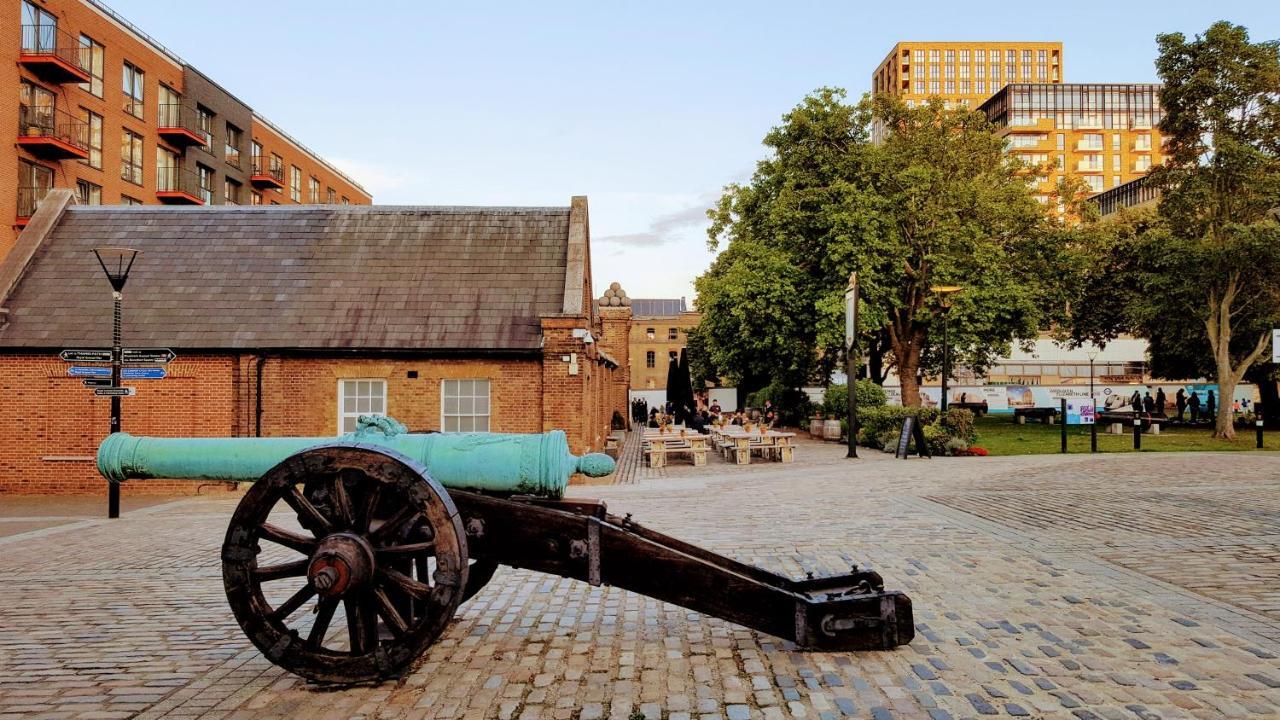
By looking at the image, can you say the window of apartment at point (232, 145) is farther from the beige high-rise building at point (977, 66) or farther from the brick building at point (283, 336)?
the beige high-rise building at point (977, 66)

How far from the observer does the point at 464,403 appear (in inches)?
623

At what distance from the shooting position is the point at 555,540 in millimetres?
4469

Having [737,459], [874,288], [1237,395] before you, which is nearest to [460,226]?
[737,459]

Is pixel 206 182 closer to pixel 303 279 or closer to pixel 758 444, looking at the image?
pixel 303 279

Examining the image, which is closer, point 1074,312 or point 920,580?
point 920,580

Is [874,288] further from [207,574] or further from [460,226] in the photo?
[207,574]

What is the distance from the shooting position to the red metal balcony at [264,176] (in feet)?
151

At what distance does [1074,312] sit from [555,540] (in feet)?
110

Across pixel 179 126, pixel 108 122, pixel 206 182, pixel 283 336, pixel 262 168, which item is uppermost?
pixel 262 168

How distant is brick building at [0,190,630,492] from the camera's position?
49.5ft

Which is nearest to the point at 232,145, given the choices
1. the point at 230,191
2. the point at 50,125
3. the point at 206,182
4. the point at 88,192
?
the point at 230,191

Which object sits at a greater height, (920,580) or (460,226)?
(460,226)

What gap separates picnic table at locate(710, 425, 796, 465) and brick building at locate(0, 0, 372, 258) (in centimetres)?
2490

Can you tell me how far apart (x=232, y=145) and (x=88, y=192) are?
12.0 m
